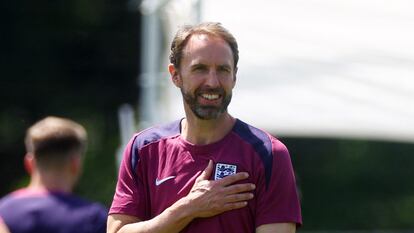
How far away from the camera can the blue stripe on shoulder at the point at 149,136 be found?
5.06m

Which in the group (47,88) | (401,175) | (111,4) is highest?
(111,4)

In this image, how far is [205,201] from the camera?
483cm

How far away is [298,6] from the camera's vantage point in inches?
388

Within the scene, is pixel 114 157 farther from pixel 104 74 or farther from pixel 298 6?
pixel 298 6

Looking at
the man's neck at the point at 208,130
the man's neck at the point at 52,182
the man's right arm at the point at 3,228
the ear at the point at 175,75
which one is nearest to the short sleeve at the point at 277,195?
the man's neck at the point at 208,130

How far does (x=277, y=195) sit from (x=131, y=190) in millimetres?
568

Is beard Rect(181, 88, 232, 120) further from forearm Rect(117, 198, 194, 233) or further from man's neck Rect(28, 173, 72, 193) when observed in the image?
man's neck Rect(28, 173, 72, 193)

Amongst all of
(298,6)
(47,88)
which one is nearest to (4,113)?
(47,88)

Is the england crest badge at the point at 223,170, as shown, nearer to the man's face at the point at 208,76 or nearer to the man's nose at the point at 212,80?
the man's face at the point at 208,76

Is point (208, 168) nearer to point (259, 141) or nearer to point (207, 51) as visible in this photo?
point (259, 141)

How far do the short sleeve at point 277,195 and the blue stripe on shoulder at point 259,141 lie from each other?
12 millimetres

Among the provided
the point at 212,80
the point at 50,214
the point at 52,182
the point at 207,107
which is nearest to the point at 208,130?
the point at 207,107

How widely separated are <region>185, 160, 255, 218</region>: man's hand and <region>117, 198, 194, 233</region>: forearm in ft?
0.09

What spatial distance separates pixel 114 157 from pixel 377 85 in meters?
9.70
